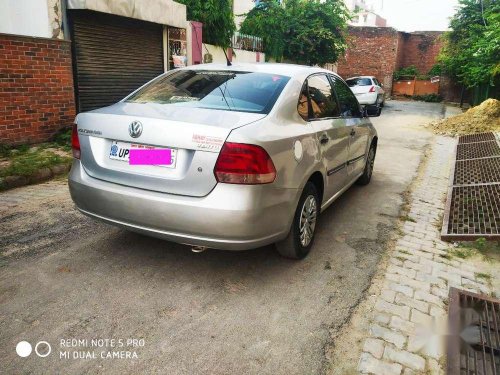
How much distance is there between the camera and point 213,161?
261 cm

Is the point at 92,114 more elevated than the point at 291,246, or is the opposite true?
the point at 92,114

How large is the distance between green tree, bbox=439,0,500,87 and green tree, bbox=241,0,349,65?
564cm

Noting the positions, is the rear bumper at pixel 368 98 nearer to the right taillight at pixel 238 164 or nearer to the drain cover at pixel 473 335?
the drain cover at pixel 473 335

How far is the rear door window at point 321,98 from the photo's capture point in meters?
3.67

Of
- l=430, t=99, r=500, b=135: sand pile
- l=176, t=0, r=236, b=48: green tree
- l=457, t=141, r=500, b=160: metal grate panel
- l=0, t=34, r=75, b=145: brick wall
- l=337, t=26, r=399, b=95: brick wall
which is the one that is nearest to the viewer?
l=0, t=34, r=75, b=145: brick wall

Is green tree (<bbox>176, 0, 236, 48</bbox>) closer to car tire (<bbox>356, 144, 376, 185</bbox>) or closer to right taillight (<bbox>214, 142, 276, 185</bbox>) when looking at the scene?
car tire (<bbox>356, 144, 376, 185</bbox>)

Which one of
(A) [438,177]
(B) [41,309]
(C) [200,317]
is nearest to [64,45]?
(B) [41,309]

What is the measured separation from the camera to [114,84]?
9.12 metres

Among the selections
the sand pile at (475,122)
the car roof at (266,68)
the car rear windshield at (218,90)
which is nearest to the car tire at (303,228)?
the car rear windshield at (218,90)

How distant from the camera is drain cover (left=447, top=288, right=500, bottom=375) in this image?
2285mm

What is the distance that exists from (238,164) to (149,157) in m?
0.65

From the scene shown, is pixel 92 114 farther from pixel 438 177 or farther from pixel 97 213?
pixel 438 177

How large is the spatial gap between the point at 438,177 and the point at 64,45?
7149 millimetres

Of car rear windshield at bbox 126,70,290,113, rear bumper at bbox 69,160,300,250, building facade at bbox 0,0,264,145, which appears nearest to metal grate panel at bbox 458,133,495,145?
Result: building facade at bbox 0,0,264,145
